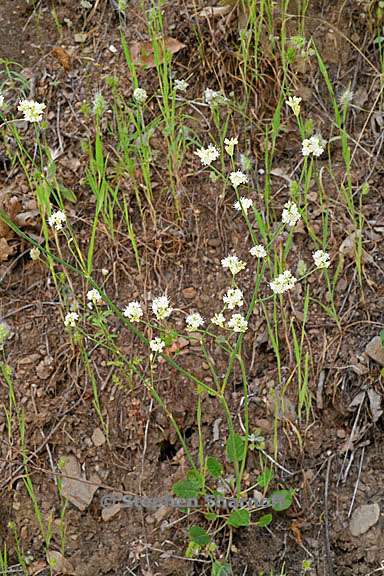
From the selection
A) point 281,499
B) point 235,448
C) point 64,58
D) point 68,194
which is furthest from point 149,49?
point 281,499

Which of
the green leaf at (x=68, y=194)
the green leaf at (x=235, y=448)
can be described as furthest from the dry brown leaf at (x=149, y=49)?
the green leaf at (x=235, y=448)

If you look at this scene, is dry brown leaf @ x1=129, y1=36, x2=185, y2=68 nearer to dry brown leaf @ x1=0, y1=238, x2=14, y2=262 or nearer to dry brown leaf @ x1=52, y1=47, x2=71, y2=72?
dry brown leaf @ x1=52, y1=47, x2=71, y2=72

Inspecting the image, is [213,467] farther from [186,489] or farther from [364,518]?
[364,518]

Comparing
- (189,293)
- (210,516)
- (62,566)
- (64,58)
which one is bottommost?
(62,566)

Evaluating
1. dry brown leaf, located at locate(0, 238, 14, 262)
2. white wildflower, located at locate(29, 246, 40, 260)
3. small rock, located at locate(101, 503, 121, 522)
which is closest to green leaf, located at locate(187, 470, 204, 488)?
small rock, located at locate(101, 503, 121, 522)

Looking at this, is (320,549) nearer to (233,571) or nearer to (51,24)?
(233,571)

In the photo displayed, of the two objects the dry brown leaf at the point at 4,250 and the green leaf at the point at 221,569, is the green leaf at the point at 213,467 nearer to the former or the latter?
the green leaf at the point at 221,569
